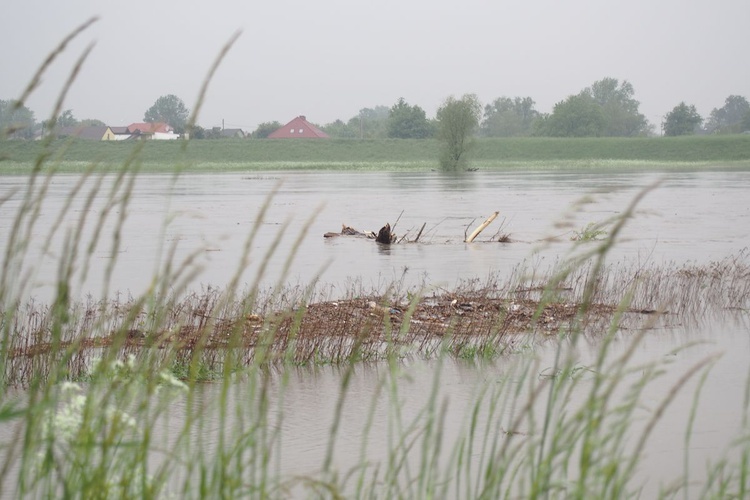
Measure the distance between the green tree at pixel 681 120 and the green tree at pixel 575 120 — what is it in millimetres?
10460

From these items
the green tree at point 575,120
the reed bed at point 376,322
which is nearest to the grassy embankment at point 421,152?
the green tree at point 575,120

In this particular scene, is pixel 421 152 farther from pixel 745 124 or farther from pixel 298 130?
pixel 745 124

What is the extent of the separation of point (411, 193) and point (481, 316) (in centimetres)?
4098

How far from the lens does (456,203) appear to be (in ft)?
147

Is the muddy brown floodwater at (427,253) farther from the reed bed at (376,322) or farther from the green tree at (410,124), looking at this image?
the green tree at (410,124)

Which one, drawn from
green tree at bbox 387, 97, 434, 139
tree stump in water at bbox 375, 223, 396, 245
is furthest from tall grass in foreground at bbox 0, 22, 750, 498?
green tree at bbox 387, 97, 434, 139

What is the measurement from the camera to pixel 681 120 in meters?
168

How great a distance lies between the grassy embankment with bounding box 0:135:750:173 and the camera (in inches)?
4555

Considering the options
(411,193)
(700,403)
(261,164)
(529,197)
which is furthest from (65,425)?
(261,164)

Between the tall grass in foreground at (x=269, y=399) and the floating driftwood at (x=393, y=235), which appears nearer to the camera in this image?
the tall grass in foreground at (x=269, y=399)

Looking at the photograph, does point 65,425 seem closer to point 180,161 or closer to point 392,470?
point 180,161

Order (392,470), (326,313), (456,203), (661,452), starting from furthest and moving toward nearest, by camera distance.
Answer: (456,203) < (326,313) < (661,452) < (392,470)

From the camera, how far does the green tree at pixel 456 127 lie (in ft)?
324

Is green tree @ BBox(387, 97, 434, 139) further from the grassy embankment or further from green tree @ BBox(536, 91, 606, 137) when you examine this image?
green tree @ BBox(536, 91, 606, 137)
